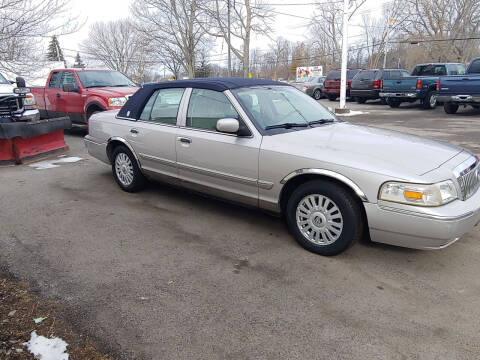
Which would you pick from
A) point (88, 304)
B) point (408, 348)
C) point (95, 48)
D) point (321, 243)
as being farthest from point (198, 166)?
point (95, 48)

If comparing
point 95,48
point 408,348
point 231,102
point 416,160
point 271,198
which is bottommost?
point 408,348

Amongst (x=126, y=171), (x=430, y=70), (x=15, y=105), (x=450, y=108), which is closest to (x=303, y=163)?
(x=126, y=171)

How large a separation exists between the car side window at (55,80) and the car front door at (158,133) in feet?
21.5

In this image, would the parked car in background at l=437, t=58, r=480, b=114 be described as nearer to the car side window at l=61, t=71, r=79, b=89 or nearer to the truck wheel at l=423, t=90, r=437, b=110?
the truck wheel at l=423, t=90, r=437, b=110

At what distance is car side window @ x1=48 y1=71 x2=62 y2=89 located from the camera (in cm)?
1021

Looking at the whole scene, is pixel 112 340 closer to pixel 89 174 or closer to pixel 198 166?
pixel 198 166

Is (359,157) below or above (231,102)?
below

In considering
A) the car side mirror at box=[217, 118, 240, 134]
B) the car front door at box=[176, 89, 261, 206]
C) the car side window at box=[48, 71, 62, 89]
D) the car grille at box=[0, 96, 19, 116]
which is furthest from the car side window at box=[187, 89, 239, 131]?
the car side window at box=[48, 71, 62, 89]

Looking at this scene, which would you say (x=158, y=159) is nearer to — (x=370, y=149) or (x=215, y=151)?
(x=215, y=151)

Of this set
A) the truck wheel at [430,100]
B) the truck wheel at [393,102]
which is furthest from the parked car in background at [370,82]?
the truck wheel at [430,100]

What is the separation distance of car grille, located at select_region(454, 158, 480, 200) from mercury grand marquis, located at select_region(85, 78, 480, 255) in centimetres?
1

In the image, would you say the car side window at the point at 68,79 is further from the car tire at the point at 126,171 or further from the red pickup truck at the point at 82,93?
the car tire at the point at 126,171

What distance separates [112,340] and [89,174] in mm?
4566

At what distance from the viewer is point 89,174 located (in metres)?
6.44
